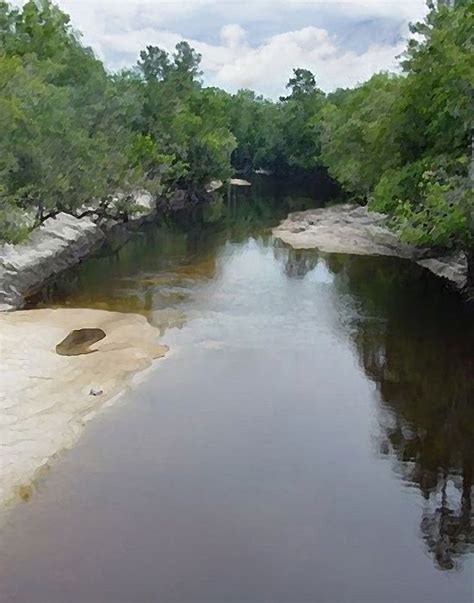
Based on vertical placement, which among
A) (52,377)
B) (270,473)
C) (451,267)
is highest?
(451,267)

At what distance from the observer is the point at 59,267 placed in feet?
116

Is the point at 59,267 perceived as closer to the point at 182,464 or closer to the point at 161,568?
the point at 182,464

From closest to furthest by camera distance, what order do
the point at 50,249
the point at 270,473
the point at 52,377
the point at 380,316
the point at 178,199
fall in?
the point at 270,473 < the point at 52,377 < the point at 380,316 < the point at 50,249 < the point at 178,199

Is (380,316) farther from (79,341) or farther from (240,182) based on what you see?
(240,182)

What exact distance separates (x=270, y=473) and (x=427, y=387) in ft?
23.2

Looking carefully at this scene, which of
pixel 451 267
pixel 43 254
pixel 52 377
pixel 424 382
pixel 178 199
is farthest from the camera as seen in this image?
pixel 178 199

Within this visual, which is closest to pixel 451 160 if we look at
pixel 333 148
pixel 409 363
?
pixel 409 363

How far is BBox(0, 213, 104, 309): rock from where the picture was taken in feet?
98.3

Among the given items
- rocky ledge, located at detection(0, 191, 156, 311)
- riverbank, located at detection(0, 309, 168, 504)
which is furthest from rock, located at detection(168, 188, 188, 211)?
riverbank, located at detection(0, 309, 168, 504)

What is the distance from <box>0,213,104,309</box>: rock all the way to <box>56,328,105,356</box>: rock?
16.2 ft

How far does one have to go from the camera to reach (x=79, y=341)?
23.1 metres

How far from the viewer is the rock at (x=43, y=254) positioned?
30.0 meters

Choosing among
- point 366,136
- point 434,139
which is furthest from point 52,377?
point 366,136

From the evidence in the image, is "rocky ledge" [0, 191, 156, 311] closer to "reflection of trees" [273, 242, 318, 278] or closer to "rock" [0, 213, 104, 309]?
"rock" [0, 213, 104, 309]
